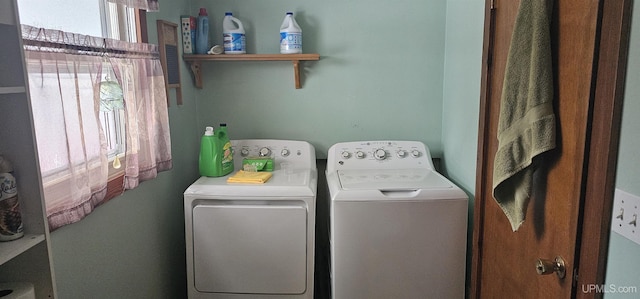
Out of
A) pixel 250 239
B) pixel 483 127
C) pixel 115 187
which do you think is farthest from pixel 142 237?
pixel 483 127

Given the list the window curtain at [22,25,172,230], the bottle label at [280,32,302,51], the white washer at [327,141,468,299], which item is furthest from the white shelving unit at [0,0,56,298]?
the bottle label at [280,32,302,51]

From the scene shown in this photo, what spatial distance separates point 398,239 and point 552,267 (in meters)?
0.88

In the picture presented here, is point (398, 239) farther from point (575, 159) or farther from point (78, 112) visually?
point (78, 112)

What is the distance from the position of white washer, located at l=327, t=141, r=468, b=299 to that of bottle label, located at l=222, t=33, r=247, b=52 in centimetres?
97

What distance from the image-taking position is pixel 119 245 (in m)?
1.79

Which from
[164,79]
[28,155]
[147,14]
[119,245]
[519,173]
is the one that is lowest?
[119,245]

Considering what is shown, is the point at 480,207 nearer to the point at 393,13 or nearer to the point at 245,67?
the point at 393,13

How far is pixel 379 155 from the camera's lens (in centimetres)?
247

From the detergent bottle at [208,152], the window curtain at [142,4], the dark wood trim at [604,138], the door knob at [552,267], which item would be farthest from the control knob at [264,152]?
the dark wood trim at [604,138]

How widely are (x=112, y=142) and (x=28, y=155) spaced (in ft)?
2.54

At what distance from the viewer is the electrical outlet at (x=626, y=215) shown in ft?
2.98

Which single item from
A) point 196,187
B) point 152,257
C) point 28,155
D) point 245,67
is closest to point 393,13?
point 245,67

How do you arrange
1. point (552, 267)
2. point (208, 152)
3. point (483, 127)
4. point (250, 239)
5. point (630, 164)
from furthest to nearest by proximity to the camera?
point (208, 152) → point (250, 239) → point (483, 127) → point (552, 267) → point (630, 164)

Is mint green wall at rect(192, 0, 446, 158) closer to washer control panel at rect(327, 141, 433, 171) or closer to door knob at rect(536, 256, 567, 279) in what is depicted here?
washer control panel at rect(327, 141, 433, 171)
